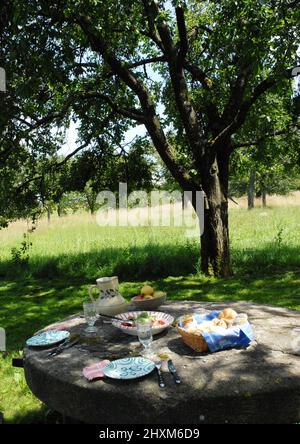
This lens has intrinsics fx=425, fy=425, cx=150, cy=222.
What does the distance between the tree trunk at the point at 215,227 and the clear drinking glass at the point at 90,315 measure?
211 inches

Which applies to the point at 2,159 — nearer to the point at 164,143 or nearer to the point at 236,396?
the point at 164,143

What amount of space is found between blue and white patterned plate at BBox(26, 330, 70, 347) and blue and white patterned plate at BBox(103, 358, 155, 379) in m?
0.64

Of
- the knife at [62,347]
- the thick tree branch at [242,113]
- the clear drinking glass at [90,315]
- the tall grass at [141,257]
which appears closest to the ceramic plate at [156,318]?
the clear drinking glass at [90,315]

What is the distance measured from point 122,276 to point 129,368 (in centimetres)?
702

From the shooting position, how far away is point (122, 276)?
9484 mm

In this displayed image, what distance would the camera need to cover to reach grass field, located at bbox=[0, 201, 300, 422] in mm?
6688

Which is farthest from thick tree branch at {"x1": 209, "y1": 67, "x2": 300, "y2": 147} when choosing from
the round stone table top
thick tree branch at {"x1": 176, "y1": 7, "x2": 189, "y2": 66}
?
the round stone table top

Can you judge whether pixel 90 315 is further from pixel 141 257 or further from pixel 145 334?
pixel 141 257

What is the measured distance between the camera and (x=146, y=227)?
16547mm

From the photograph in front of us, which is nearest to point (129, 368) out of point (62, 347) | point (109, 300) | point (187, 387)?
point (187, 387)

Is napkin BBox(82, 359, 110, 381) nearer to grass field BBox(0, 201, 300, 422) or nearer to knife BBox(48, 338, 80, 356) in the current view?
knife BBox(48, 338, 80, 356)

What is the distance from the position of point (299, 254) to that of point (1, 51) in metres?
7.37

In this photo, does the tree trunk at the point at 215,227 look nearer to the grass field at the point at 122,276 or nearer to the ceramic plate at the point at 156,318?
the grass field at the point at 122,276
